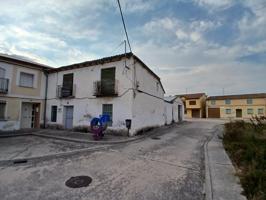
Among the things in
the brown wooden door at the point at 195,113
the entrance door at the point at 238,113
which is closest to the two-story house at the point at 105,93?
the brown wooden door at the point at 195,113

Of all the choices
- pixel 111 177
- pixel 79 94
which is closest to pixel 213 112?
pixel 79 94

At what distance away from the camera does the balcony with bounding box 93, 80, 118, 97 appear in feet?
36.3

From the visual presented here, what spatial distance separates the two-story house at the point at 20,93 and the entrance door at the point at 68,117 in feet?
9.69

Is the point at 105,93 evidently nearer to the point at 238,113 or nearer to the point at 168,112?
the point at 168,112

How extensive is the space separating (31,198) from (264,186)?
4711 mm

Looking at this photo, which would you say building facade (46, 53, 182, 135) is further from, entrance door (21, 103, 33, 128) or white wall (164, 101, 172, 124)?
white wall (164, 101, 172, 124)

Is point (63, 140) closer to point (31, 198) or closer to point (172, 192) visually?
point (31, 198)

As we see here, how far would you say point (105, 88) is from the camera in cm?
1152

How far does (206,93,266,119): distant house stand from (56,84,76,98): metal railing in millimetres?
32178

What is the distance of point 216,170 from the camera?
4578mm

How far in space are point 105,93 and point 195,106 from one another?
32317mm

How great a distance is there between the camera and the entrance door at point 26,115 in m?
13.6

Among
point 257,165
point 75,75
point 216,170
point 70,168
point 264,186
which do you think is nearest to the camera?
point 264,186

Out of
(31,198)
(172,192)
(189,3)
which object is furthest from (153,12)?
(31,198)
